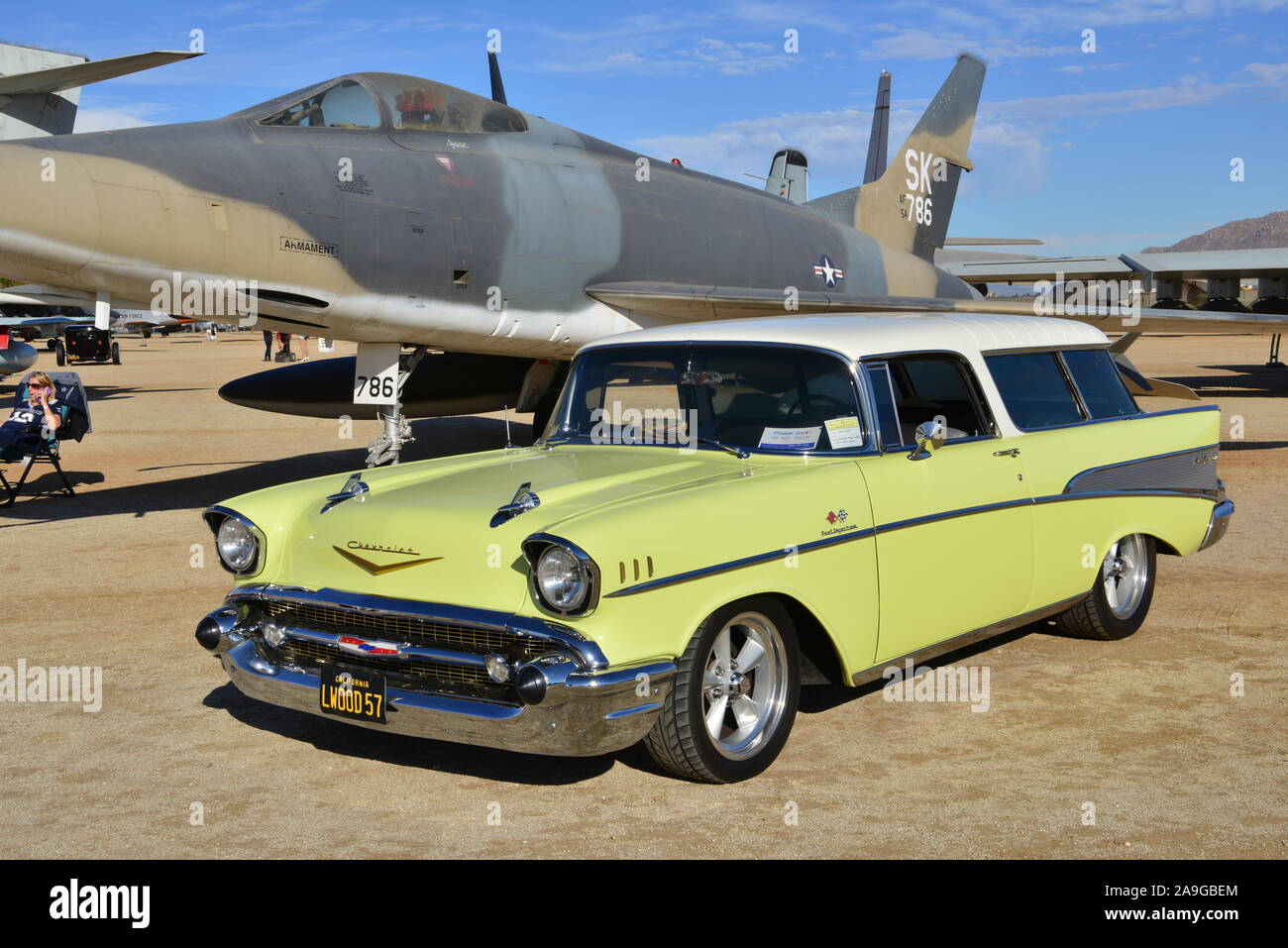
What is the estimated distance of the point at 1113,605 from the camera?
6.67 m

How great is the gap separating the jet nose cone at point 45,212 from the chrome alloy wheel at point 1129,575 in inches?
266

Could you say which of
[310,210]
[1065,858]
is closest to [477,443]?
[310,210]

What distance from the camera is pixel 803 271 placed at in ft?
46.8

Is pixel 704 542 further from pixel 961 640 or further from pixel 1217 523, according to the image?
pixel 1217 523

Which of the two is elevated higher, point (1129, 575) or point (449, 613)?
point (449, 613)

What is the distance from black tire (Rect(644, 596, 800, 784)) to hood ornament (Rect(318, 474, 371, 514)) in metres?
1.59

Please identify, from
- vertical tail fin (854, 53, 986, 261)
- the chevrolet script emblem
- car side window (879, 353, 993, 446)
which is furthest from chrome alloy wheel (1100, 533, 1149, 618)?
vertical tail fin (854, 53, 986, 261)

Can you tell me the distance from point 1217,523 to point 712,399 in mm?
3341

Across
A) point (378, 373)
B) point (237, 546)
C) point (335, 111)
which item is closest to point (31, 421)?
point (378, 373)

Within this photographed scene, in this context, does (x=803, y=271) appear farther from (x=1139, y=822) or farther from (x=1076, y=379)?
(x=1139, y=822)

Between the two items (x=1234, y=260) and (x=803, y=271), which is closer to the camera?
(x=803, y=271)

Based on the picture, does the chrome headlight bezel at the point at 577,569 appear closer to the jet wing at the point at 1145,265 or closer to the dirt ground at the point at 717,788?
the dirt ground at the point at 717,788

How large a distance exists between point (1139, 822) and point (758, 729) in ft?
4.49

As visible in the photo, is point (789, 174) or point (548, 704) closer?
point (548, 704)
